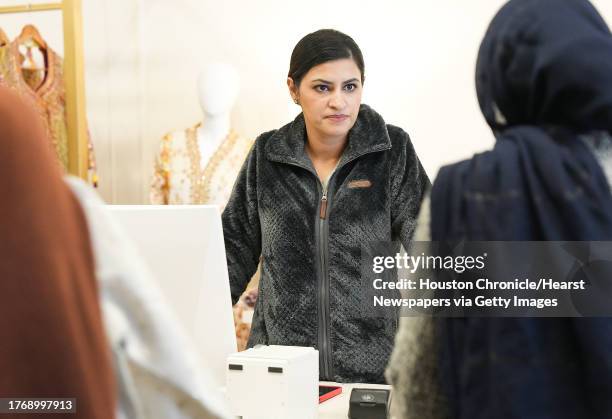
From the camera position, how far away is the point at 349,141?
2436 mm

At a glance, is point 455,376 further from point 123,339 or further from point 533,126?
point 123,339

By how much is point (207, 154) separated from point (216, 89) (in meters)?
0.34

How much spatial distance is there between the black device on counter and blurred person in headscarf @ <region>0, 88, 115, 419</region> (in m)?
1.02

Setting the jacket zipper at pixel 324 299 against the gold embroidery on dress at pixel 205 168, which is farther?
the gold embroidery on dress at pixel 205 168

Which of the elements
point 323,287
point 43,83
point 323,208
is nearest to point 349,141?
point 323,208

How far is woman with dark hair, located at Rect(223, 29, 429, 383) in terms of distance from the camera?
2.31 m

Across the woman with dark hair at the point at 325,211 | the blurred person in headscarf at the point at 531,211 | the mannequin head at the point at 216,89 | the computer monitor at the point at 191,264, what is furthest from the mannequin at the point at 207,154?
the blurred person in headscarf at the point at 531,211

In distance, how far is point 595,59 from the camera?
1.15m

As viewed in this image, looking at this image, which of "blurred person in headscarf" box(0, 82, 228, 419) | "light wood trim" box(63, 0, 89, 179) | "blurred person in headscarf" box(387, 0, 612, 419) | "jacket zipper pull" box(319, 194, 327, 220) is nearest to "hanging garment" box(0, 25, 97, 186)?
"light wood trim" box(63, 0, 89, 179)

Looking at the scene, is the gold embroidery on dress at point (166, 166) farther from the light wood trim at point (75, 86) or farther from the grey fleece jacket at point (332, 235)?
the grey fleece jacket at point (332, 235)

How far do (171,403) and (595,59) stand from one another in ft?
2.61

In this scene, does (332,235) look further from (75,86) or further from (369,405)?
(75,86)

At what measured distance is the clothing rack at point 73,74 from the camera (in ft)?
11.5

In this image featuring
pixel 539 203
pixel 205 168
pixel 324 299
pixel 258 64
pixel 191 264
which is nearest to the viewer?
pixel 539 203
